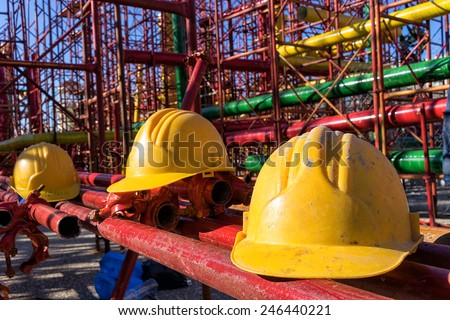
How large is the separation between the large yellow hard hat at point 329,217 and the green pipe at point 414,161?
4.66 meters

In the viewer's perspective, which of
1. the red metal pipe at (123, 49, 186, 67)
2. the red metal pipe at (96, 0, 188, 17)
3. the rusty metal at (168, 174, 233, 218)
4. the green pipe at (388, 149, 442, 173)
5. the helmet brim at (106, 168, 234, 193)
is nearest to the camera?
the helmet brim at (106, 168, 234, 193)

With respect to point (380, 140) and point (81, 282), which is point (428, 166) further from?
point (81, 282)

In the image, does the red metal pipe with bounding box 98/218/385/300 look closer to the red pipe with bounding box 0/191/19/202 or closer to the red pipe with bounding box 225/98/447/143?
the red pipe with bounding box 0/191/19/202

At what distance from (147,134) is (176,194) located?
424 millimetres

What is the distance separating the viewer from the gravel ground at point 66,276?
551cm

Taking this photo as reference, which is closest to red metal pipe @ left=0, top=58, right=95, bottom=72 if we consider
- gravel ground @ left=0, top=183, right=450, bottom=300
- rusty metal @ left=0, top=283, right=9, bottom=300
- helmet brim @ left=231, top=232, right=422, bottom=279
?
gravel ground @ left=0, top=183, right=450, bottom=300

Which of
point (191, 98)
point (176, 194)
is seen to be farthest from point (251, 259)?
point (191, 98)

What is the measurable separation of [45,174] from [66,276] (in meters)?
2.64

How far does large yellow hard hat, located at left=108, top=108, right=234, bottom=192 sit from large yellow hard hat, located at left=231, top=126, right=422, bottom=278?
1.05m

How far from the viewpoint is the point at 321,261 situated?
1368 mm

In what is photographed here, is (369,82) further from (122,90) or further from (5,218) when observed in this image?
(5,218)

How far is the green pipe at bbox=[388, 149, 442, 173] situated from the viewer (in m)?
5.82

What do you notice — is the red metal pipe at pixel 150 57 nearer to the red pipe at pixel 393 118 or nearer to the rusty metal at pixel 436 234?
the red pipe at pixel 393 118

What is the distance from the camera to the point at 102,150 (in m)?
7.20
